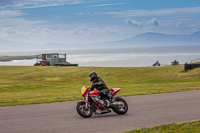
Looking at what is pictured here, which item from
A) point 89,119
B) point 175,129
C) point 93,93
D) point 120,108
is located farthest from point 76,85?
point 175,129

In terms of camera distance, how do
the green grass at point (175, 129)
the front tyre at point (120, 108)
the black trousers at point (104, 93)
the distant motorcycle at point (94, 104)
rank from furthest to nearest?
the front tyre at point (120, 108) → the black trousers at point (104, 93) → the distant motorcycle at point (94, 104) → the green grass at point (175, 129)

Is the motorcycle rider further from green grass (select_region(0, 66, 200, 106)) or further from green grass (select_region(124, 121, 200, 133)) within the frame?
green grass (select_region(0, 66, 200, 106))

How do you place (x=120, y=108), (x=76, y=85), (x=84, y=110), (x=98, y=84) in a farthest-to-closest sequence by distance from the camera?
(x=76, y=85), (x=120, y=108), (x=98, y=84), (x=84, y=110)

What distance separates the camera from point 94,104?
10547mm

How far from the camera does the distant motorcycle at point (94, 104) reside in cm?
1032

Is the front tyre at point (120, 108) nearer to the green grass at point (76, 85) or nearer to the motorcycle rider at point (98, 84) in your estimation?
the motorcycle rider at point (98, 84)

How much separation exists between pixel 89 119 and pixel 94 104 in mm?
673

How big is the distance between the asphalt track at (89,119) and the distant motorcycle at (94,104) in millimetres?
242

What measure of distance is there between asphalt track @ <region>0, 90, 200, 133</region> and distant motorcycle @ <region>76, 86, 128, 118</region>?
24 centimetres

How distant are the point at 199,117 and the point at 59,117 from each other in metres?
4.58

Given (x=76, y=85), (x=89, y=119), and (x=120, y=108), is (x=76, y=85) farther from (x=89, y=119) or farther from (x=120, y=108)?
(x=89, y=119)

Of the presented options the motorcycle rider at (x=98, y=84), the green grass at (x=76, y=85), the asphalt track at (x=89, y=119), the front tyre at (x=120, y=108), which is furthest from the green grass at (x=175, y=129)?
the green grass at (x=76, y=85)

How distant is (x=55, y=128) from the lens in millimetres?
8672

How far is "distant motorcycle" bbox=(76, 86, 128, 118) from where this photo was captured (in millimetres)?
10319
